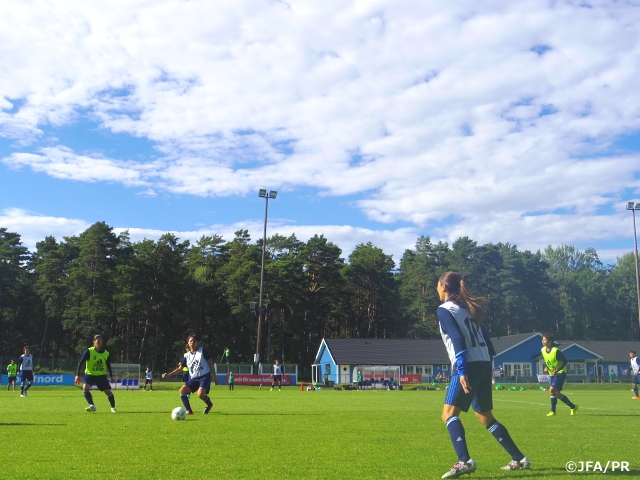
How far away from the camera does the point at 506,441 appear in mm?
6906

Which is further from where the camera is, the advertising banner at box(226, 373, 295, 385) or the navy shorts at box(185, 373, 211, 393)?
the advertising banner at box(226, 373, 295, 385)

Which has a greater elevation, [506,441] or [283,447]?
[506,441]

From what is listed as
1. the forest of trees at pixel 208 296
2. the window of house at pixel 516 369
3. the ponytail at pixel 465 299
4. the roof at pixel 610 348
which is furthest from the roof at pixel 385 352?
the ponytail at pixel 465 299

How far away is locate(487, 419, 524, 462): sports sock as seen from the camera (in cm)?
685

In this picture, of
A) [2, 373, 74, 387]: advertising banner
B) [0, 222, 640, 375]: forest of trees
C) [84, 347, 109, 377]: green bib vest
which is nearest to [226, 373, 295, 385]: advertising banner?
[2, 373, 74, 387]: advertising banner

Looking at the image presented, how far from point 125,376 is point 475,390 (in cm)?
4155

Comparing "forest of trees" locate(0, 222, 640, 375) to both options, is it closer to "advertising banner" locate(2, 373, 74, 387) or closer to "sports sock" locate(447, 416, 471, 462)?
"advertising banner" locate(2, 373, 74, 387)

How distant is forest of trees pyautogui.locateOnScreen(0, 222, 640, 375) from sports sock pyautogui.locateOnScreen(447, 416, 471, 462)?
68225 mm

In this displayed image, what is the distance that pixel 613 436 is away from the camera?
1019 centimetres

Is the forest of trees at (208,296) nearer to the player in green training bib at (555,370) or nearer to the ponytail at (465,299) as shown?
the player in green training bib at (555,370)

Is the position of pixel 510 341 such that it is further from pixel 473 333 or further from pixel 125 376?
pixel 473 333

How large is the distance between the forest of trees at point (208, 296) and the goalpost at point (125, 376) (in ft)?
90.0

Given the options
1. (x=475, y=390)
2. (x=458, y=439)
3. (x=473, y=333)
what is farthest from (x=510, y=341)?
(x=458, y=439)

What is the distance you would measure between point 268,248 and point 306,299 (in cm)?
1089
